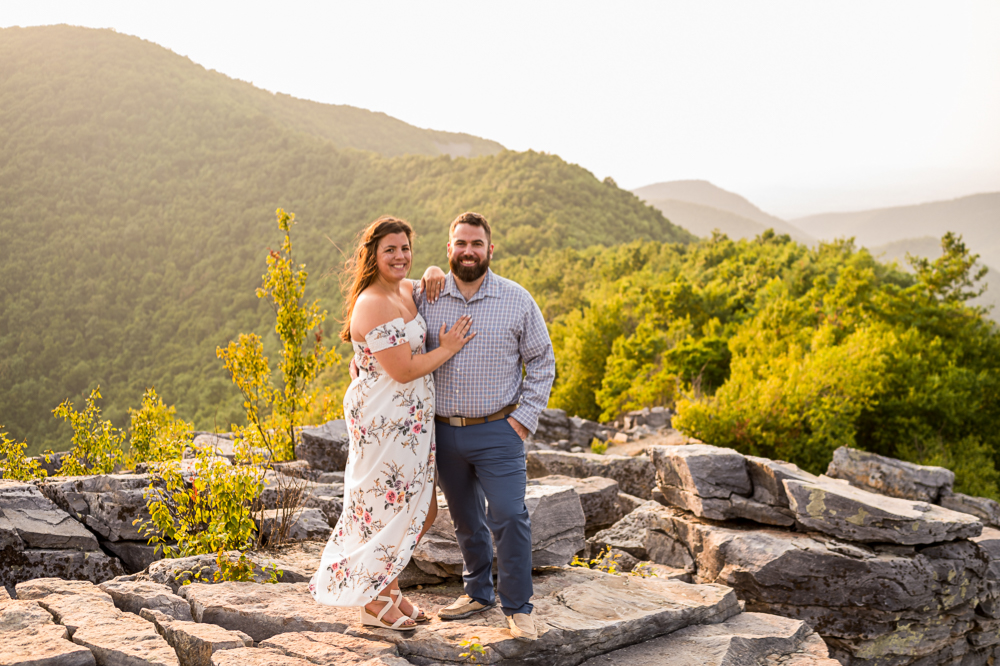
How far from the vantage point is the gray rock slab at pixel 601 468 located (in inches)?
429

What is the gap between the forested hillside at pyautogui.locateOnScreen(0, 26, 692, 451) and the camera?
44.6 m

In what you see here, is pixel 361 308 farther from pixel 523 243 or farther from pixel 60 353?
pixel 523 243

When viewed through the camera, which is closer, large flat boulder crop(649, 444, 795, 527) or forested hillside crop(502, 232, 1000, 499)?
large flat boulder crop(649, 444, 795, 527)

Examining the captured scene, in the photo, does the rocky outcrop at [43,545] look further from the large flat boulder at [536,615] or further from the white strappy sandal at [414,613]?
the white strappy sandal at [414,613]

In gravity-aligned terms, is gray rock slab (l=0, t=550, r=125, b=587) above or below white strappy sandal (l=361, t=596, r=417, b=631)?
below

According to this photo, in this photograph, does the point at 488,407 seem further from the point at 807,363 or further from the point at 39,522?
the point at 807,363

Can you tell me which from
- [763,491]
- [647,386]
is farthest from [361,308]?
[647,386]

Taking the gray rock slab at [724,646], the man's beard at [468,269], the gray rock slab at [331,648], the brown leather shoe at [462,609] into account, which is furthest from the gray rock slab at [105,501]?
the gray rock slab at [724,646]

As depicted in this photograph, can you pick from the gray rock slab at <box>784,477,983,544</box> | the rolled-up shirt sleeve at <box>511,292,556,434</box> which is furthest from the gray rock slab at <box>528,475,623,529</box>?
the rolled-up shirt sleeve at <box>511,292,556,434</box>

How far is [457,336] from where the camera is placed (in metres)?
3.75

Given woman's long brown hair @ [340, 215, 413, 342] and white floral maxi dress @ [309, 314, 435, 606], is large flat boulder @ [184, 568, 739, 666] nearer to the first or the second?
white floral maxi dress @ [309, 314, 435, 606]

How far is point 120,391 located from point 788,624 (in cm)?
4816

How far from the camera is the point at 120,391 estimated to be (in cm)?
4394

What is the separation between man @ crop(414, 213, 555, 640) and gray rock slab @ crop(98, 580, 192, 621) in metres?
1.73
